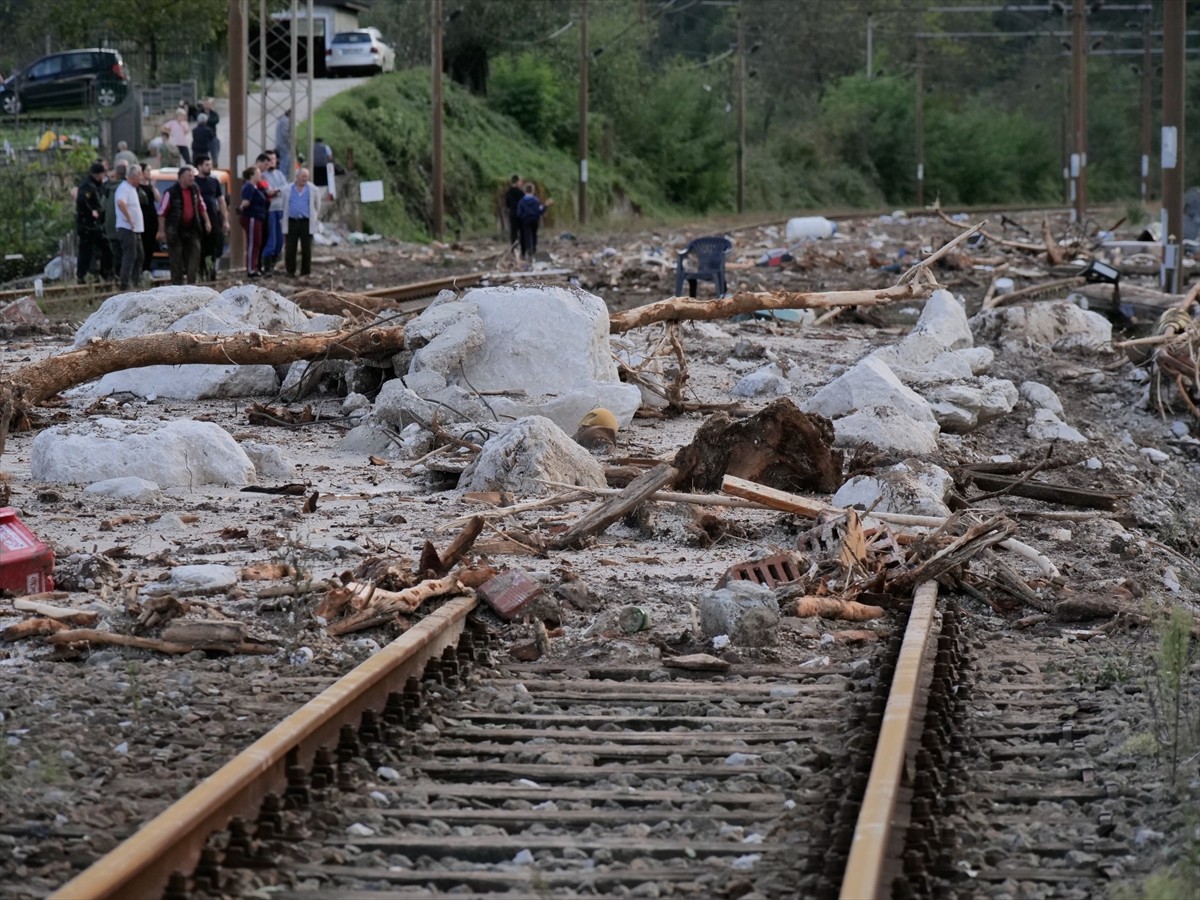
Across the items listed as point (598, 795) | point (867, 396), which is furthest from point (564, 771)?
point (867, 396)

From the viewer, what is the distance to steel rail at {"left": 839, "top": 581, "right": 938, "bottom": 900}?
12.7ft

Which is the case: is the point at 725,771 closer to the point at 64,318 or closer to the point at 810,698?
the point at 810,698

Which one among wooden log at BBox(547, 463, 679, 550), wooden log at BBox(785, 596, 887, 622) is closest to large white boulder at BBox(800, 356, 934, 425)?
wooden log at BBox(547, 463, 679, 550)

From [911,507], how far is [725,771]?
13.8ft

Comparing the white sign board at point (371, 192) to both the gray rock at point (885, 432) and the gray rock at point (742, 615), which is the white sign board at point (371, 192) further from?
the gray rock at point (742, 615)

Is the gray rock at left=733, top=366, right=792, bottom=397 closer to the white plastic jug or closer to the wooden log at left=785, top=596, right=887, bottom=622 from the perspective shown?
the wooden log at left=785, top=596, right=887, bottom=622

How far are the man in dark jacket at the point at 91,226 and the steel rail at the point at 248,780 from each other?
16.8 metres

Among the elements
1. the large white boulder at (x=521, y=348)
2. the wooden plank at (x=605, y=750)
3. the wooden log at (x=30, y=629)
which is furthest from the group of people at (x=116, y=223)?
the wooden plank at (x=605, y=750)

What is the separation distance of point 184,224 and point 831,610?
1579cm

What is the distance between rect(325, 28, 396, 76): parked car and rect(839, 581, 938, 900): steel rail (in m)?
49.6

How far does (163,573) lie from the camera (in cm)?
741

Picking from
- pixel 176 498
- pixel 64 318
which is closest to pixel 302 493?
pixel 176 498

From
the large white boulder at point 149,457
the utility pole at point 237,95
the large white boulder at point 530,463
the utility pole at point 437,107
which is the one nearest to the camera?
the large white boulder at point 530,463

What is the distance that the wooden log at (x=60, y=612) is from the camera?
6.54 m
